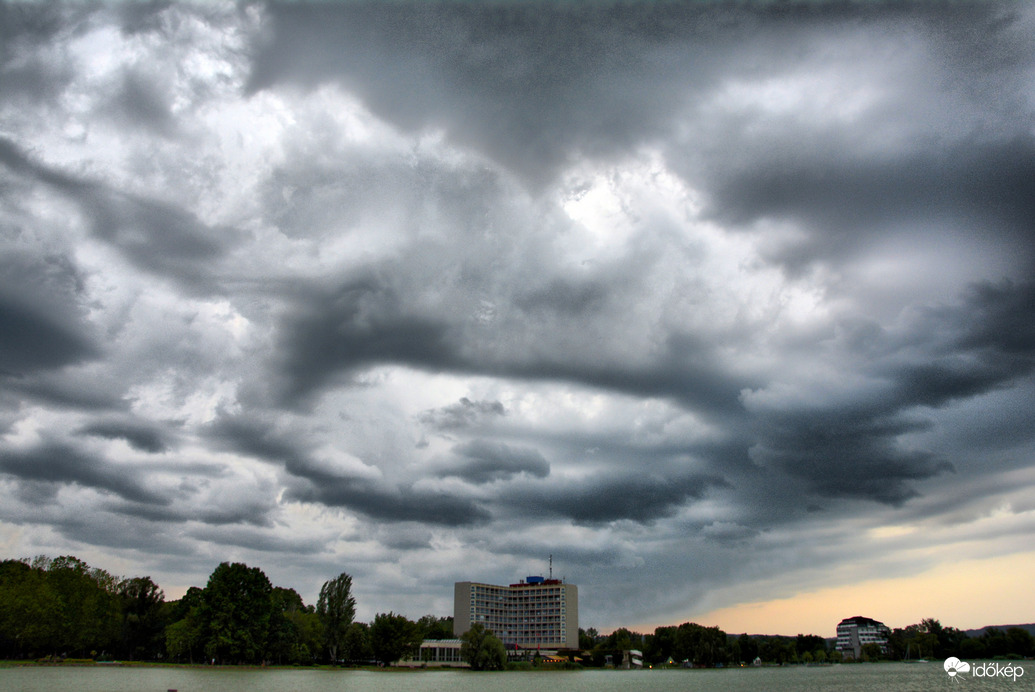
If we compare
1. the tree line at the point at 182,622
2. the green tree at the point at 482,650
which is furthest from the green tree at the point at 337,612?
the green tree at the point at 482,650

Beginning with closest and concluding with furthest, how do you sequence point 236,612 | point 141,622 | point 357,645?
1. point 236,612
2. point 141,622
3. point 357,645

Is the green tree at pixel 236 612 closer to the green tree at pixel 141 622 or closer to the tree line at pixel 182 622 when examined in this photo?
the tree line at pixel 182 622

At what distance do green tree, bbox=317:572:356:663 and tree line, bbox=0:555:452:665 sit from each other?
0.24m

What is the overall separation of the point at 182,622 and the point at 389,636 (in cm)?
4835

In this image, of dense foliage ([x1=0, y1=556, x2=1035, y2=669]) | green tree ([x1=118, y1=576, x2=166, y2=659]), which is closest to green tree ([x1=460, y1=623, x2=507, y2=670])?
dense foliage ([x1=0, y1=556, x2=1035, y2=669])

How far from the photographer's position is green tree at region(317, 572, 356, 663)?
512 ft

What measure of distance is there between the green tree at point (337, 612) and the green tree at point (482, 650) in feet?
93.9

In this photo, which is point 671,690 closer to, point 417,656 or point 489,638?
point 489,638

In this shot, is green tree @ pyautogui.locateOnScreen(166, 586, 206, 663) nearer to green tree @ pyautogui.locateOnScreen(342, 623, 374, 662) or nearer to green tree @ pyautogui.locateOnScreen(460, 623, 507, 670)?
green tree @ pyautogui.locateOnScreen(342, 623, 374, 662)

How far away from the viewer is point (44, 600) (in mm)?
106812

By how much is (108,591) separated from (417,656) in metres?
91.2

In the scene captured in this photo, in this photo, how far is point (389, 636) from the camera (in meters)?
156

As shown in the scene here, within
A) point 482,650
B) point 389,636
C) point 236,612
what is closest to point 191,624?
point 236,612

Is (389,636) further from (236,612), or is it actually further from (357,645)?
(236,612)
